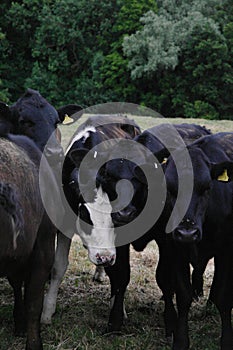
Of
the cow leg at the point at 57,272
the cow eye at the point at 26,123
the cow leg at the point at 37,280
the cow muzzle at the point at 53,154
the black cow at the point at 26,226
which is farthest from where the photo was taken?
the cow eye at the point at 26,123

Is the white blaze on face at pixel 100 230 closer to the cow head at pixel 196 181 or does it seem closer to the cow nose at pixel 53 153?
the cow head at pixel 196 181

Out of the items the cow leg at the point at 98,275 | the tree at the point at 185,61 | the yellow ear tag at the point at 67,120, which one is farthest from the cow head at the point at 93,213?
the tree at the point at 185,61

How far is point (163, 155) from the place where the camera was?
476 centimetres

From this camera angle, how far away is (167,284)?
497cm

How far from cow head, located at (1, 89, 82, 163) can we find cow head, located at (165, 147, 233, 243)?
1.19 metres

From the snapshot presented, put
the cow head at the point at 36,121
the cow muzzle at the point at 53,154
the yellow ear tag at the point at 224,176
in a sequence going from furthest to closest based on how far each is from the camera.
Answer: the cow head at the point at 36,121 → the cow muzzle at the point at 53,154 → the yellow ear tag at the point at 224,176

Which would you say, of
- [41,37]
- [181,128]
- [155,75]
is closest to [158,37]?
[155,75]

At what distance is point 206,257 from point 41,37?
31290mm

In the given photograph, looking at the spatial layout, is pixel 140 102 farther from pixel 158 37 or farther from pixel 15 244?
pixel 15 244

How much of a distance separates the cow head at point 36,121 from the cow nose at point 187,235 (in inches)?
59.8

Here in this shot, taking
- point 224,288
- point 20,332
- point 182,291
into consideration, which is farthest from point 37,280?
point 224,288

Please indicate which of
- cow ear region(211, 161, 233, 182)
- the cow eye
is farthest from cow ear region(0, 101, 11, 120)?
cow ear region(211, 161, 233, 182)

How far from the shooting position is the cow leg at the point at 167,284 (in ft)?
15.7

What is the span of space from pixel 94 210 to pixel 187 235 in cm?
88
